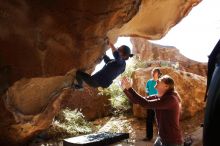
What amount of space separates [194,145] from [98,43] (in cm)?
338

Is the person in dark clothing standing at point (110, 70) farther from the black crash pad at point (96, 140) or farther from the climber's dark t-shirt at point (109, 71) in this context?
the black crash pad at point (96, 140)

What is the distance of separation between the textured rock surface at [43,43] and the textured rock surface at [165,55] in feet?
34.7

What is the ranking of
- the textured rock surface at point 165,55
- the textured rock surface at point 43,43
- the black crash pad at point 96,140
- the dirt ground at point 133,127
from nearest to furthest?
the textured rock surface at point 43,43
the black crash pad at point 96,140
the dirt ground at point 133,127
the textured rock surface at point 165,55

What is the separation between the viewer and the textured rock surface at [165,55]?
59.6ft

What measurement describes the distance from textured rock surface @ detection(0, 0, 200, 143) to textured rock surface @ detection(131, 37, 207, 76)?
34.7 feet

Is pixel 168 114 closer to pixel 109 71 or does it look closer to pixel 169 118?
pixel 169 118

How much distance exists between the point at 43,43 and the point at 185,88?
715 centimetres

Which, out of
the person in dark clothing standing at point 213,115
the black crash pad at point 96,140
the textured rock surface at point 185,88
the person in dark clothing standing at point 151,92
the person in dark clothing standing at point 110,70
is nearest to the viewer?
the person in dark clothing standing at point 213,115

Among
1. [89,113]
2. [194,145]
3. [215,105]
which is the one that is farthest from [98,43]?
[89,113]

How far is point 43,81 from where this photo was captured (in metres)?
8.00

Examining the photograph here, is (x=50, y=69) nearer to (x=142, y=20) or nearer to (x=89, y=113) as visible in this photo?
(x=142, y=20)

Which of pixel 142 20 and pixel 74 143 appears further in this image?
pixel 142 20

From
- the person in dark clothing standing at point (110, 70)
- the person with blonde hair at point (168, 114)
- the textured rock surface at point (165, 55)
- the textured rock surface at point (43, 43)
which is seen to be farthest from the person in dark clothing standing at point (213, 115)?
the textured rock surface at point (165, 55)

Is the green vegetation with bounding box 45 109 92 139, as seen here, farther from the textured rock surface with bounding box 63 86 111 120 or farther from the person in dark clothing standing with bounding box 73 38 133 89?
the person in dark clothing standing with bounding box 73 38 133 89
